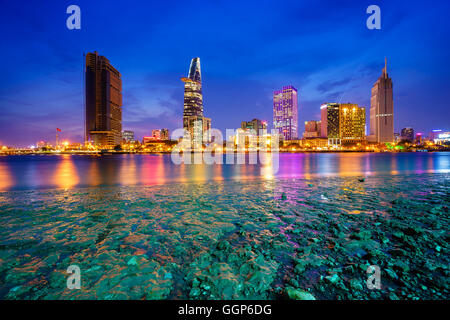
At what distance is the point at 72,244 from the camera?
19.5 ft

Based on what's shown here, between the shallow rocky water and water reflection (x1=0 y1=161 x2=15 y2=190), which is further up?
the shallow rocky water

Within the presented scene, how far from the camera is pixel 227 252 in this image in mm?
5516

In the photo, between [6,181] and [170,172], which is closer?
[6,181]

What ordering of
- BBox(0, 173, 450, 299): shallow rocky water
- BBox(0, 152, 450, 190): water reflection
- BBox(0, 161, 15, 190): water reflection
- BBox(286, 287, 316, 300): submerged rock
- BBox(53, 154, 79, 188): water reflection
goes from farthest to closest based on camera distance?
1. BBox(0, 152, 450, 190): water reflection
2. BBox(53, 154, 79, 188): water reflection
3. BBox(0, 161, 15, 190): water reflection
4. BBox(0, 173, 450, 299): shallow rocky water
5. BBox(286, 287, 316, 300): submerged rock

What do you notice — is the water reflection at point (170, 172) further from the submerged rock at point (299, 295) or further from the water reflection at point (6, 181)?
the submerged rock at point (299, 295)

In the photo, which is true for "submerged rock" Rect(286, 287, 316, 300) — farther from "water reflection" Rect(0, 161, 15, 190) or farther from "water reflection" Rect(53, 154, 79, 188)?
"water reflection" Rect(0, 161, 15, 190)

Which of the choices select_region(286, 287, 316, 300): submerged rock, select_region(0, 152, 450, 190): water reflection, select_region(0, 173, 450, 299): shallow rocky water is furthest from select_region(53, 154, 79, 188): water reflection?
select_region(286, 287, 316, 300): submerged rock

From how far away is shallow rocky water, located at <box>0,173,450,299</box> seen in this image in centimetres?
397

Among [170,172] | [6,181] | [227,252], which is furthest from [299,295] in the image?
[6,181]

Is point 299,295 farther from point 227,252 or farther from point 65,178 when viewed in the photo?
point 65,178

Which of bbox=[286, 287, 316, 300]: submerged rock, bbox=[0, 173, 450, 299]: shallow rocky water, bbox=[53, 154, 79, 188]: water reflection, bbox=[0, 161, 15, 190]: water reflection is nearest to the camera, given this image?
bbox=[286, 287, 316, 300]: submerged rock

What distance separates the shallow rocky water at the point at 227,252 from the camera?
3965mm

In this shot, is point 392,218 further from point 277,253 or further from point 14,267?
point 14,267
